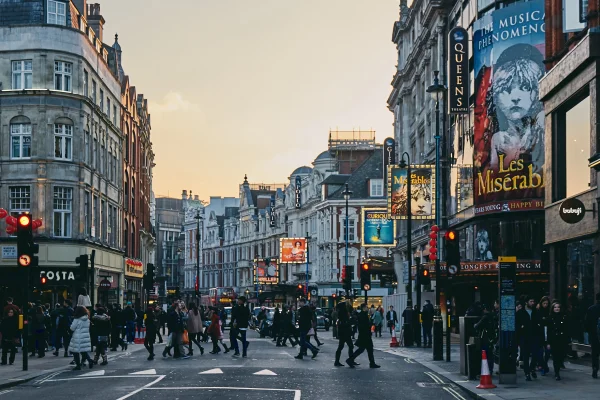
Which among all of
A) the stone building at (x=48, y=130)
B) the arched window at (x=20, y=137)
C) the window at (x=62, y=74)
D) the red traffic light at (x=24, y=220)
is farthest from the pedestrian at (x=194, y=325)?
the window at (x=62, y=74)

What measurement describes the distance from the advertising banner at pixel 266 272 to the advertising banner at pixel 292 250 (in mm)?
11592

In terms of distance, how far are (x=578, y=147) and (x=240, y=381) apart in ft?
43.1

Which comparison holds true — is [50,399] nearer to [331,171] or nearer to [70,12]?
[70,12]

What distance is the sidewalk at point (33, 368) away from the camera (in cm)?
2338

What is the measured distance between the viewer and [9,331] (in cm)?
2903

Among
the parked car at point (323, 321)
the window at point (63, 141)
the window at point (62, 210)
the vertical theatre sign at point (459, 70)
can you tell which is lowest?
the parked car at point (323, 321)

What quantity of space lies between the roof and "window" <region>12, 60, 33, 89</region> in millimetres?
52215

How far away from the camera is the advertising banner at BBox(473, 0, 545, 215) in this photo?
4344cm

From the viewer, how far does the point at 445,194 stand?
53.3m

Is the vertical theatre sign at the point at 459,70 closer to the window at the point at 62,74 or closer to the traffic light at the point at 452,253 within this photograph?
the window at the point at 62,74

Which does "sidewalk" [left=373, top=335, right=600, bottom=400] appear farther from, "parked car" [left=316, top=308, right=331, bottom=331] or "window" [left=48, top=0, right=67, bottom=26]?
"parked car" [left=316, top=308, right=331, bottom=331]

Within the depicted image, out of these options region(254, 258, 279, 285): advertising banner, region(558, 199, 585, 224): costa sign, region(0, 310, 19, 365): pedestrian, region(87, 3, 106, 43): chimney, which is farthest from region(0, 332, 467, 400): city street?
region(254, 258, 279, 285): advertising banner

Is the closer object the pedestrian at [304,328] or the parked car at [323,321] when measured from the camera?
the pedestrian at [304,328]

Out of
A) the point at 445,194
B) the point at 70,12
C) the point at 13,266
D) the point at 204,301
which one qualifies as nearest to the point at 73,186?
the point at 13,266
